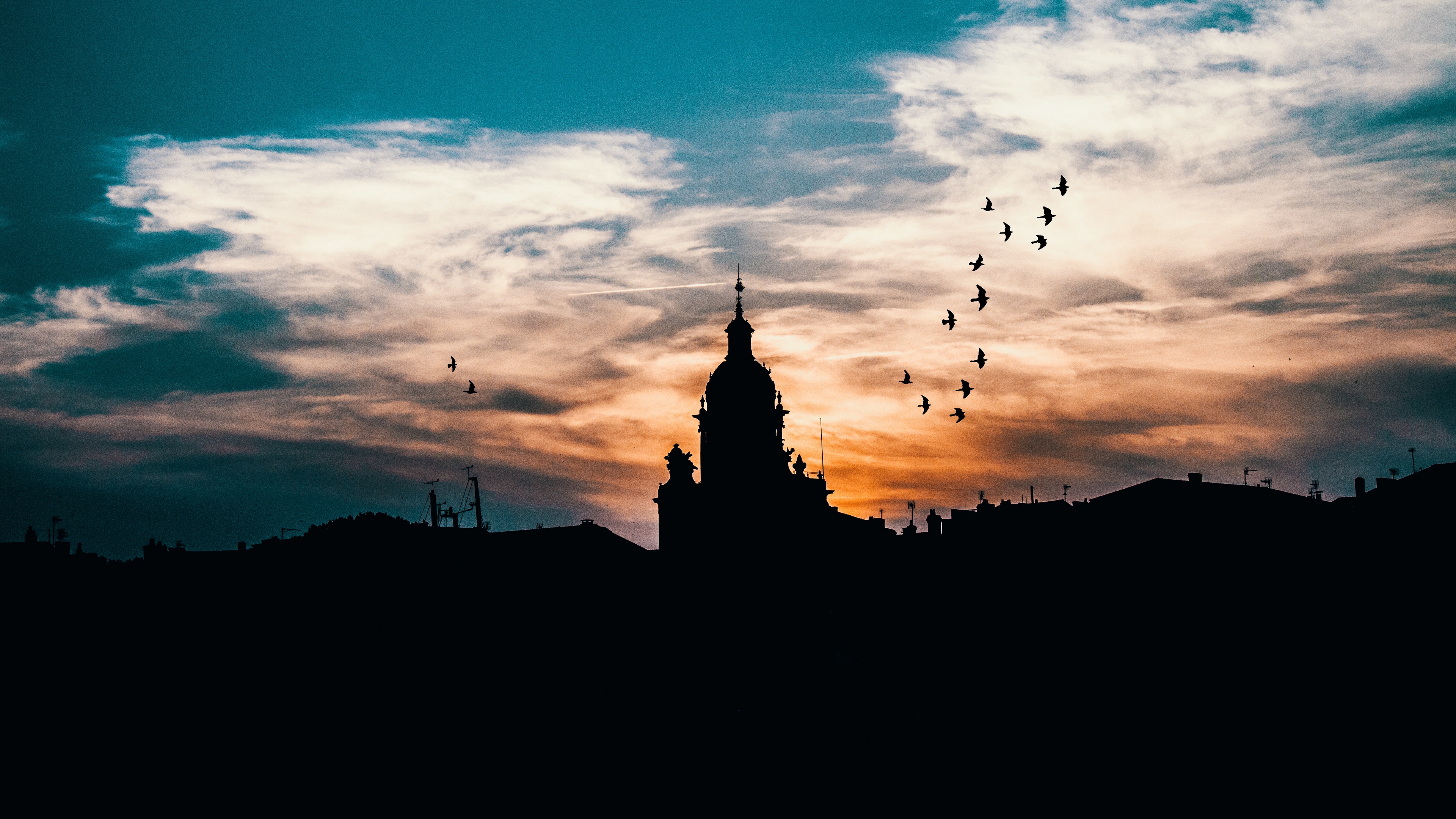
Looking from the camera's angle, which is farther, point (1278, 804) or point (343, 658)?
point (343, 658)

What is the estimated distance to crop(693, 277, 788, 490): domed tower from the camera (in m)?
97.8

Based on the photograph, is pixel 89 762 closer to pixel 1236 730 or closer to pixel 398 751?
pixel 398 751

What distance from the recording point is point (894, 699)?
5384 cm

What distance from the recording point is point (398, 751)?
4722cm

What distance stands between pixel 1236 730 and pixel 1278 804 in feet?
13.2

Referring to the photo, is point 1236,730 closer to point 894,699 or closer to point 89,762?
point 894,699

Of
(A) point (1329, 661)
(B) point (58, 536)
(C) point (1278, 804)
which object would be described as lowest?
(C) point (1278, 804)

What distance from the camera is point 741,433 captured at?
323 feet

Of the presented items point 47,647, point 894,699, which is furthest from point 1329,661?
point 47,647

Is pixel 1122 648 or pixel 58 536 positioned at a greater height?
pixel 58 536

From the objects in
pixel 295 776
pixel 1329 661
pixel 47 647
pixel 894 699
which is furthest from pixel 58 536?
pixel 1329 661

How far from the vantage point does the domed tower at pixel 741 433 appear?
9775cm

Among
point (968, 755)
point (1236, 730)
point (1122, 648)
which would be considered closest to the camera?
point (1236, 730)

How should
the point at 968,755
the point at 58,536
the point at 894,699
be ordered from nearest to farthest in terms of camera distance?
the point at 968,755, the point at 894,699, the point at 58,536
